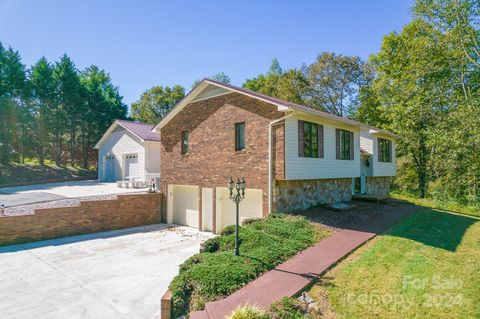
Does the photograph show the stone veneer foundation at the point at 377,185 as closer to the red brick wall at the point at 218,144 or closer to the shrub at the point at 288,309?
the red brick wall at the point at 218,144

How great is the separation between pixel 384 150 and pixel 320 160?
972 centimetres

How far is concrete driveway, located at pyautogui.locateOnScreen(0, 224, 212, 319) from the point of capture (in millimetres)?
5926

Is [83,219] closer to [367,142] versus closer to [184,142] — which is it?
[184,142]

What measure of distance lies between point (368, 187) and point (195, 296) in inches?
603

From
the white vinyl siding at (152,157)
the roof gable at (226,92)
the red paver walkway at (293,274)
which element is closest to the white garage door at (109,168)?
the white vinyl siding at (152,157)

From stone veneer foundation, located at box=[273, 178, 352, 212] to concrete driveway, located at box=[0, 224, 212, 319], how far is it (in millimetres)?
3787

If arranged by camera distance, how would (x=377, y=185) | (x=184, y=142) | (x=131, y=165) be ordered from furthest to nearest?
(x=131, y=165) < (x=377, y=185) < (x=184, y=142)

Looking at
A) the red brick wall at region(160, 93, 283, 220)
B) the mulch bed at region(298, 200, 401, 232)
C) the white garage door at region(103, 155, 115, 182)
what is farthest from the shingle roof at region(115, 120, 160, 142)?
the mulch bed at region(298, 200, 401, 232)

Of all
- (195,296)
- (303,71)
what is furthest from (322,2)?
(303,71)

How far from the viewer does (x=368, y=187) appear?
17.8 metres

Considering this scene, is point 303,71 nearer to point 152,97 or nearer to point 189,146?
point 189,146

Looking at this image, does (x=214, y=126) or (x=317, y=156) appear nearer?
(x=317, y=156)

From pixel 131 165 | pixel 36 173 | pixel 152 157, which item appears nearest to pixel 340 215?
pixel 152 157

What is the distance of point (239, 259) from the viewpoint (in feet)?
22.0
